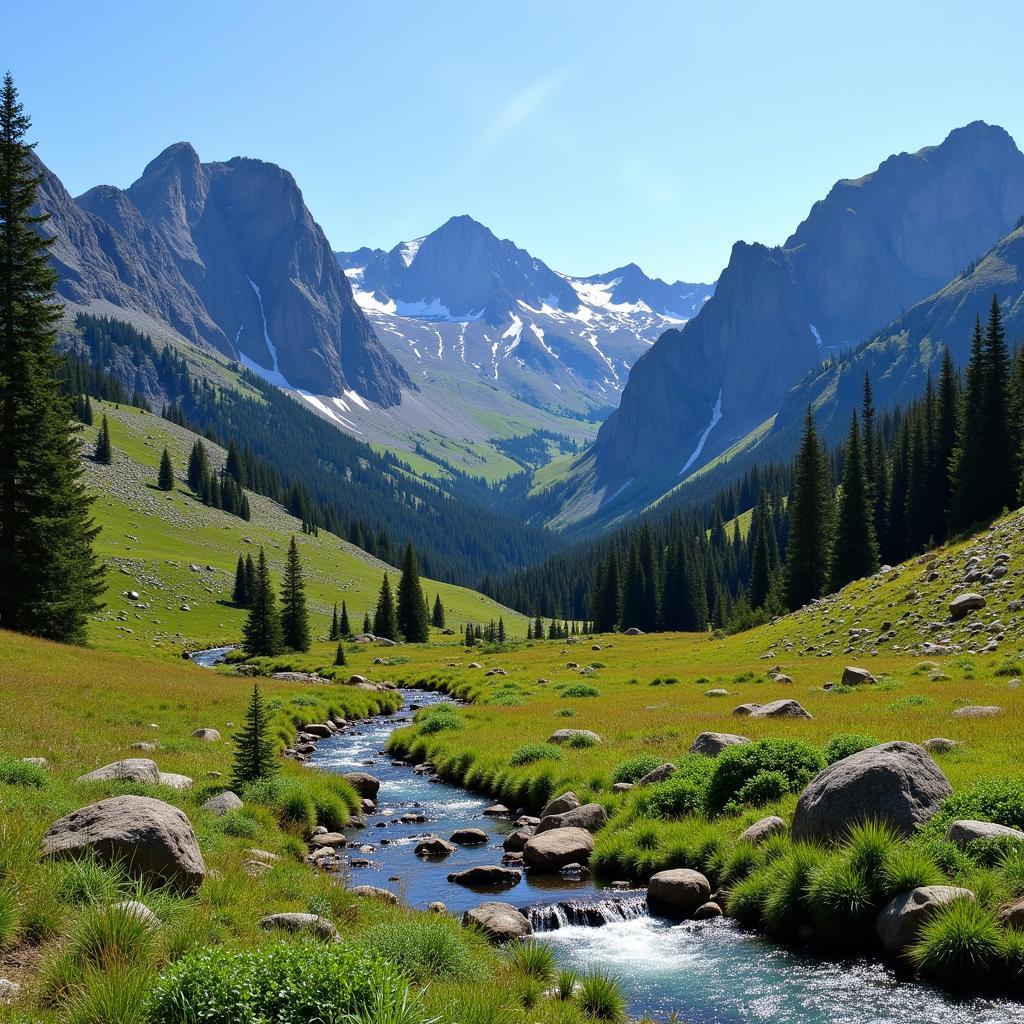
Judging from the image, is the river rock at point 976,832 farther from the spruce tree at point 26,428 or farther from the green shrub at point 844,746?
the spruce tree at point 26,428

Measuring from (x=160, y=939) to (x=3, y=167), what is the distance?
46198mm

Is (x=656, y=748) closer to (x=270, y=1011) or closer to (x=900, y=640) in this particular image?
(x=270, y=1011)

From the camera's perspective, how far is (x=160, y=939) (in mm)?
9227

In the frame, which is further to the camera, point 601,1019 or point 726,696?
point 726,696

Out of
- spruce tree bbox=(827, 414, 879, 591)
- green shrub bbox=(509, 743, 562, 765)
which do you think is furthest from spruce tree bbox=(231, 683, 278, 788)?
spruce tree bbox=(827, 414, 879, 591)

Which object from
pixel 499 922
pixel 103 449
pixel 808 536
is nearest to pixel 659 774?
pixel 499 922

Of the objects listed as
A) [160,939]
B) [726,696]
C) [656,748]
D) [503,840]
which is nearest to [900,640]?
[726,696]

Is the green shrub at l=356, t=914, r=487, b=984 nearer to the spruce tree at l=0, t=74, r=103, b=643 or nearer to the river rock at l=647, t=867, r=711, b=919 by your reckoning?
the river rock at l=647, t=867, r=711, b=919

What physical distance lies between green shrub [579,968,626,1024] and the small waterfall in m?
4.22

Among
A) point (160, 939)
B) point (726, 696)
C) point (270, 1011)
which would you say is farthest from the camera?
point (726, 696)

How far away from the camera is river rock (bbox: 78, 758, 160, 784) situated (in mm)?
17000

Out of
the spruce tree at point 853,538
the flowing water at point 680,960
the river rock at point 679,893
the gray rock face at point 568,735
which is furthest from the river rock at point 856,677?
the spruce tree at point 853,538

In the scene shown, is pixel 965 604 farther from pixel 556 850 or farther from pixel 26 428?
pixel 26 428

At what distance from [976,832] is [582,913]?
7779 mm
